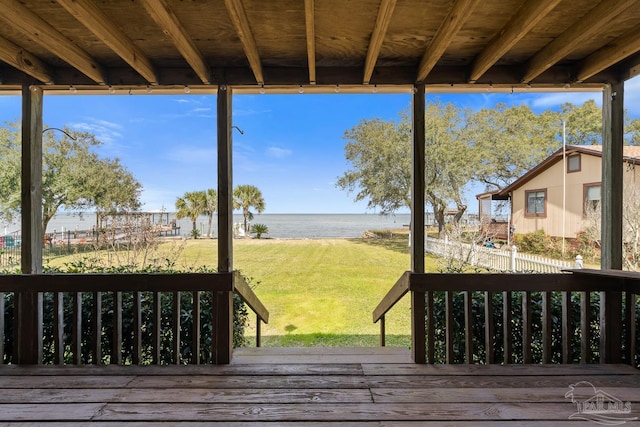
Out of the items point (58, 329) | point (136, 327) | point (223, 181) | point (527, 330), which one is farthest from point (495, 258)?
point (58, 329)

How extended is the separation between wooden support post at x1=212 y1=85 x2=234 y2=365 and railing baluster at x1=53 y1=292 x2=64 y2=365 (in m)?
1.07

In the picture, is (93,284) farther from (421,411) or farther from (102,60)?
(421,411)

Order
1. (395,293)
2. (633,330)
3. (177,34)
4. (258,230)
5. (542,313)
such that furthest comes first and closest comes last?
1. (258,230)
2. (395,293)
3. (542,313)
4. (633,330)
5. (177,34)

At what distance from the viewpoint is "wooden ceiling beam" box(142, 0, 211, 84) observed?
1375 millimetres

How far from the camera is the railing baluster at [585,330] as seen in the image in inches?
81.1

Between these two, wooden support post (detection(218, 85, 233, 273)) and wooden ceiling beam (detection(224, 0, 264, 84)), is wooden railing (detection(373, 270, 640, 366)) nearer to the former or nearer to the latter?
wooden support post (detection(218, 85, 233, 273))

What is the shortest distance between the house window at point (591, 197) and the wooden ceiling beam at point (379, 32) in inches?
83.6

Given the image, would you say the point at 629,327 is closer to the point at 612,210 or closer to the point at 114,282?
the point at 612,210

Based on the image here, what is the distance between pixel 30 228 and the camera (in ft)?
6.89

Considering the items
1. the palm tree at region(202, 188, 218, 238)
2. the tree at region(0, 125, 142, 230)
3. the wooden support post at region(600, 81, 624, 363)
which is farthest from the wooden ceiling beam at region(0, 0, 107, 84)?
the wooden support post at region(600, 81, 624, 363)

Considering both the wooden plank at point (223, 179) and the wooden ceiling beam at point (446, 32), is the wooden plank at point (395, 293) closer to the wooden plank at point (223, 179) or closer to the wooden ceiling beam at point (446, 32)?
the wooden plank at point (223, 179)

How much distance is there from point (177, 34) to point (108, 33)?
36cm

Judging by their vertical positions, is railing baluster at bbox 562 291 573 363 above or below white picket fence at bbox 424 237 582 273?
below

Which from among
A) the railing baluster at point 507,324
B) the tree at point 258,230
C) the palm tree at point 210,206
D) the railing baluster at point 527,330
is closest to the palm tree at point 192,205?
the palm tree at point 210,206
